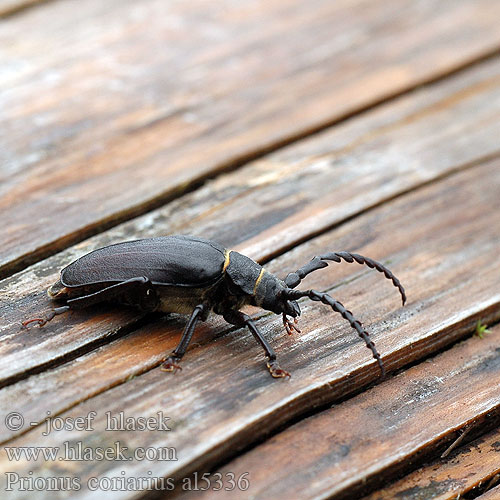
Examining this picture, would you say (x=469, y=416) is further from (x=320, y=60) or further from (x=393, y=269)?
(x=320, y=60)

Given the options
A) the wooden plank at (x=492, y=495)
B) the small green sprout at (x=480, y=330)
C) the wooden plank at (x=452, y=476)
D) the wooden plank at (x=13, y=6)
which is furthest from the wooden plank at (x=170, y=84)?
the wooden plank at (x=492, y=495)

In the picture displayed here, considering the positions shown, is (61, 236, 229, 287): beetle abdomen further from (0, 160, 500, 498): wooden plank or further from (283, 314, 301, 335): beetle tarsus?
(283, 314, 301, 335): beetle tarsus

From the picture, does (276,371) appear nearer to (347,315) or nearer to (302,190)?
(347,315)

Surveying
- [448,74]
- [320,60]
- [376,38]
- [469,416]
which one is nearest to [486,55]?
[448,74]

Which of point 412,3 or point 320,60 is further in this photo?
point 412,3

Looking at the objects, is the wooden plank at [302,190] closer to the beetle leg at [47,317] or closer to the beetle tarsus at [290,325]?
the beetle leg at [47,317]

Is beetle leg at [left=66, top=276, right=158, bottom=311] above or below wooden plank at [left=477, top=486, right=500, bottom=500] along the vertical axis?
above

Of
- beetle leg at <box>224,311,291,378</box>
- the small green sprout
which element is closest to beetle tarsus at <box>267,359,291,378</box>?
beetle leg at <box>224,311,291,378</box>
